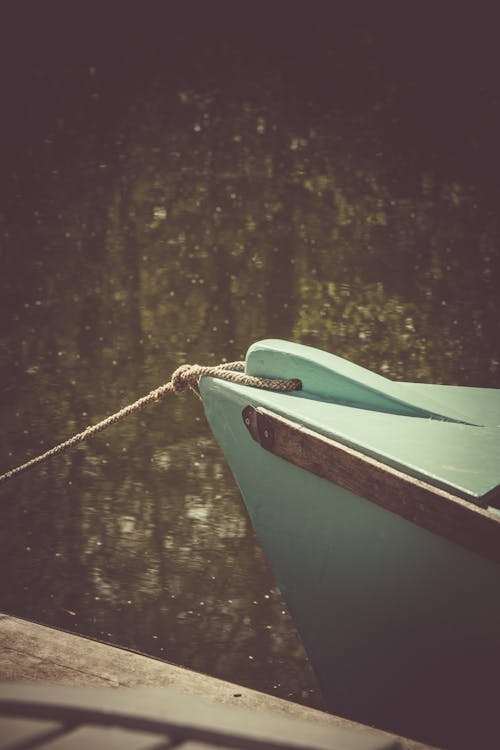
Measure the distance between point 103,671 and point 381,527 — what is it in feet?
2.33

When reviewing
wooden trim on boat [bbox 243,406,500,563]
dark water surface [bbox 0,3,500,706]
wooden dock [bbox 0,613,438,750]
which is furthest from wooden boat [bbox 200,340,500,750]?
dark water surface [bbox 0,3,500,706]

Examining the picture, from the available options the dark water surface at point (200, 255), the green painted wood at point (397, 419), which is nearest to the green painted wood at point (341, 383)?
the green painted wood at point (397, 419)

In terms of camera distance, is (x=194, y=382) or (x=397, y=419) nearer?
(x=397, y=419)

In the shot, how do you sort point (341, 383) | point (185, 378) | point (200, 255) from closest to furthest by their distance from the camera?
point (341, 383)
point (185, 378)
point (200, 255)

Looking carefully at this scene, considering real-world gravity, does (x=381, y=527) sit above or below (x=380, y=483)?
below

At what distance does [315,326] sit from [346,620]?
12.0 feet

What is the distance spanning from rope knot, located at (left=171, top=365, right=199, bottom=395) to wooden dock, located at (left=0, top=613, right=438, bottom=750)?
0.67 m

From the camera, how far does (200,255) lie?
5883 millimetres

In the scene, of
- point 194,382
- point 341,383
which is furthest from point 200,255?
point 341,383

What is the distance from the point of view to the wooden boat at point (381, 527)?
142 centimetres

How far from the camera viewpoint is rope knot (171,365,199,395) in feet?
6.15

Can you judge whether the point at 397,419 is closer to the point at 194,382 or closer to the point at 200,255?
the point at 194,382

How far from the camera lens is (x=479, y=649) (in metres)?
1.45

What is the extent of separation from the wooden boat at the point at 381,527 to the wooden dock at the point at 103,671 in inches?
8.2
